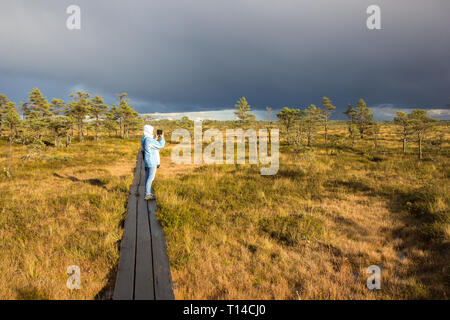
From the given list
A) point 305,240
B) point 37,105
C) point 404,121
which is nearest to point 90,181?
point 305,240

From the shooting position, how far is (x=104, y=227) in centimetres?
475

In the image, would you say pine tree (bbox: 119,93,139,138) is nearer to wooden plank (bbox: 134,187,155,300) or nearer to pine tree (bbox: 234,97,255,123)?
pine tree (bbox: 234,97,255,123)

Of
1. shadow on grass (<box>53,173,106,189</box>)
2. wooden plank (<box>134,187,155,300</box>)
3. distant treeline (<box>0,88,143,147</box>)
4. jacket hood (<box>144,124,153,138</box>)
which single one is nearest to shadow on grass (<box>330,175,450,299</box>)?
wooden plank (<box>134,187,155,300</box>)

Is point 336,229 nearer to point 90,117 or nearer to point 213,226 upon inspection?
point 213,226

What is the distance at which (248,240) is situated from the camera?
466cm

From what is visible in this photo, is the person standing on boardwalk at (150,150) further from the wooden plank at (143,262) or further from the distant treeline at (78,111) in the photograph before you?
the distant treeline at (78,111)

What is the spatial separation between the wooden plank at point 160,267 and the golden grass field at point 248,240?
282mm

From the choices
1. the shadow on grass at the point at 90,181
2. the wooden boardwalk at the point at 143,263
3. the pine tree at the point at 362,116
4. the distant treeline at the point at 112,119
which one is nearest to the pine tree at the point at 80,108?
the distant treeline at the point at 112,119

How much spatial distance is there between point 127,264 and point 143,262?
249 mm

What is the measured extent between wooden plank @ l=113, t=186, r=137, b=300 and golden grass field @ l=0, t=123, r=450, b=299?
26cm

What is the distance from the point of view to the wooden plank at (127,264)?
257 cm

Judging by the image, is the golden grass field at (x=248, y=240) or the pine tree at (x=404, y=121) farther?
the pine tree at (x=404, y=121)
